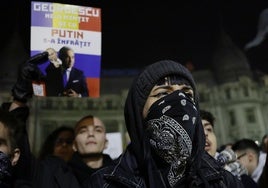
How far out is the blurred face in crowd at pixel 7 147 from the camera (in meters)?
1.56

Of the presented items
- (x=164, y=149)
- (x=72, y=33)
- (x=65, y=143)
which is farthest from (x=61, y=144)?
(x=164, y=149)

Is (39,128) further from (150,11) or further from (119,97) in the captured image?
(150,11)

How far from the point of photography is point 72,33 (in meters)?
2.43

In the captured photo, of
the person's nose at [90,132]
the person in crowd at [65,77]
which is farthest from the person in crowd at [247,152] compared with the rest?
the person in crowd at [65,77]

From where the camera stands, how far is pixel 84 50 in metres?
2.45

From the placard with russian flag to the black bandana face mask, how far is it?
47.0 inches

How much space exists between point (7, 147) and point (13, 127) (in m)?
0.14

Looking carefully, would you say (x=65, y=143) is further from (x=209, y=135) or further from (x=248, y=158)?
(x=248, y=158)

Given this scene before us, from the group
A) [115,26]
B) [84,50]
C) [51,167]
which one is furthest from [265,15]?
[51,167]

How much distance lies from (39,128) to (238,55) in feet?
6.73

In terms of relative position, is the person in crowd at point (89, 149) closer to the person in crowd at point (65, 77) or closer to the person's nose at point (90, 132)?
the person's nose at point (90, 132)

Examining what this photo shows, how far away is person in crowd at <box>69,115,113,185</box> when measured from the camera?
2.25 m

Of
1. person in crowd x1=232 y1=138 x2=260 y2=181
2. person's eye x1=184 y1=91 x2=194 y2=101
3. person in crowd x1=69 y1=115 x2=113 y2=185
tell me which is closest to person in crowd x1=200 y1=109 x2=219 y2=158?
person in crowd x1=69 y1=115 x2=113 y2=185

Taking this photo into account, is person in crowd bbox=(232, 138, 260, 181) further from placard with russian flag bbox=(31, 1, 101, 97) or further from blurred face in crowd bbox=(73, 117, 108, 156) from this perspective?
placard with russian flag bbox=(31, 1, 101, 97)
